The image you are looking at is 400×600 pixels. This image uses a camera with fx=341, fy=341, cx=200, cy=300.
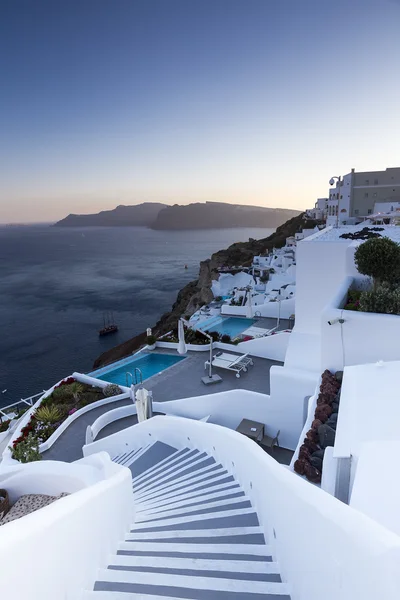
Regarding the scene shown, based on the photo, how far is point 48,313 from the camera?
2170 inches

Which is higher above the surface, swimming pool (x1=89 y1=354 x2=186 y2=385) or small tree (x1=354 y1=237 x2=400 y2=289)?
small tree (x1=354 y1=237 x2=400 y2=289)

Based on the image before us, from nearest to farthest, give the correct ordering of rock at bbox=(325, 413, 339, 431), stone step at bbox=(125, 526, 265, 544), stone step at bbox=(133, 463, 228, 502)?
stone step at bbox=(125, 526, 265, 544) → rock at bbox=(325, 413, 339, 431) → stone step at bbox=(133, 463, 228, 502)

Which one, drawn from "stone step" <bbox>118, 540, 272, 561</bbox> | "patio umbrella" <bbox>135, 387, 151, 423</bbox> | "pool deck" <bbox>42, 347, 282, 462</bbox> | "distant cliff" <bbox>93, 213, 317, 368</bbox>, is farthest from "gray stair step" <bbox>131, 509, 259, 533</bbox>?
"distant cliff" <bbox>93, 213, 317, 368</bbox>

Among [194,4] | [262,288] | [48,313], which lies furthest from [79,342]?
[194,4]

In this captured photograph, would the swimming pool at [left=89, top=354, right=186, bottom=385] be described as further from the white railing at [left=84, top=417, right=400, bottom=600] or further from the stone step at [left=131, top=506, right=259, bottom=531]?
the white railing at [left=84, top=417, right=400, bottom=600]

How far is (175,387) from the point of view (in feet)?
38.7

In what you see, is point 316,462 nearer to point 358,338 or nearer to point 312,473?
point 312,473

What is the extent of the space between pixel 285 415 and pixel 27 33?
20951 millimetres

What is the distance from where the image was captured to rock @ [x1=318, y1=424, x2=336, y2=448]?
5133mm

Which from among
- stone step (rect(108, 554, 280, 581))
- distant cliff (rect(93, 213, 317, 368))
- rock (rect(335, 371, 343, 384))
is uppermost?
rock (rect(335, 371, 343, 384))

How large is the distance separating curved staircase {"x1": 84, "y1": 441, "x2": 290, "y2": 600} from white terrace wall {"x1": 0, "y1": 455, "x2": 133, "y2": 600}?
199 mm

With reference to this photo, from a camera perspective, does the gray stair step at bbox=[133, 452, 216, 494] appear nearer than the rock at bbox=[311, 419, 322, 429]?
No

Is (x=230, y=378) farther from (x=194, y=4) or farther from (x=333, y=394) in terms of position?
(x=194, y=4)

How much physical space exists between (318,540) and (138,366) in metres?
12.2
